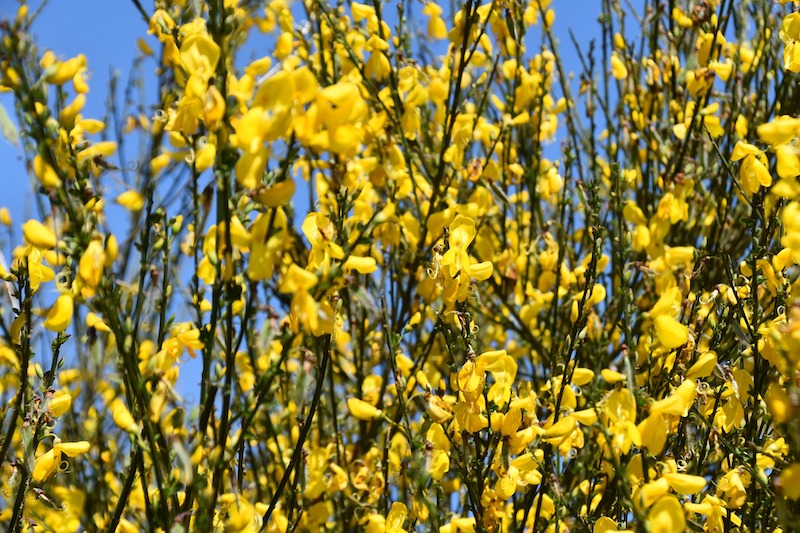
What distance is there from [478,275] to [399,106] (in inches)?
47.5

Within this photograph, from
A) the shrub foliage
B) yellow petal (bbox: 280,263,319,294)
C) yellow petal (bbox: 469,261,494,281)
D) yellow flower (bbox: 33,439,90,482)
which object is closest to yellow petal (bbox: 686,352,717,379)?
the shrub foliage

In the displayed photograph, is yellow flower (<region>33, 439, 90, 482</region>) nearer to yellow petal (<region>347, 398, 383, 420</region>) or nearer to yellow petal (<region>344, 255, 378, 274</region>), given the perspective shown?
yellow petal (<region>347, 398, 383, 420</region>)

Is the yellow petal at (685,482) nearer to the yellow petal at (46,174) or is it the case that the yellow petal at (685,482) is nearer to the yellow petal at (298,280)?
the yellow petal at (298,280)

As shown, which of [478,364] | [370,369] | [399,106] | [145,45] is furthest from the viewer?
[145,45]

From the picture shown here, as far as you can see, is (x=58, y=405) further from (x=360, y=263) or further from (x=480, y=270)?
(x=480, y=270)

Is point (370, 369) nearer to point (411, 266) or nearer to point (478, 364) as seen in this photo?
point (411, 266)

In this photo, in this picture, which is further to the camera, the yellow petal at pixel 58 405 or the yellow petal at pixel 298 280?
the yellow petal at pixel 58 405

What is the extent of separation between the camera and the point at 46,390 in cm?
152

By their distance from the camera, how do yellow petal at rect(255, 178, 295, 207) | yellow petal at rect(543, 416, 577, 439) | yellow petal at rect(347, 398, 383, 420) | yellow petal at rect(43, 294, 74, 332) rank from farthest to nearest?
yellow petal at rect(347, 398, 383, 420)
yellow petal at rect(543, 416, 577, 439)
yellow petal at rect(43, 294, 74, 332)
yellow petal at rect(255, 178, 295, 207)

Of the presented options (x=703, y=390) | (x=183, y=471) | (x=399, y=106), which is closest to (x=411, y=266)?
(x=399, y=106)

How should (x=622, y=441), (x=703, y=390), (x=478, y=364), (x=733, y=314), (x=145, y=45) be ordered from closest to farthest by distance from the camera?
1. (x=622, y=441)
2. (x=478, y=364)
3. (x=703, y=390)
4. (x=733, y=314)
5. (x=145, y=45)

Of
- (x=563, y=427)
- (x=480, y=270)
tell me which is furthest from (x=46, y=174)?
(x=563, y=427)

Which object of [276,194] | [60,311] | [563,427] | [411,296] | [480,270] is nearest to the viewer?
[276,194]

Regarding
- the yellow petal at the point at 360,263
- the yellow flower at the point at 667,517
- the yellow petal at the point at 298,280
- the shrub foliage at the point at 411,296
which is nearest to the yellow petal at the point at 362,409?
the shrub foliage at the point at 411,296
